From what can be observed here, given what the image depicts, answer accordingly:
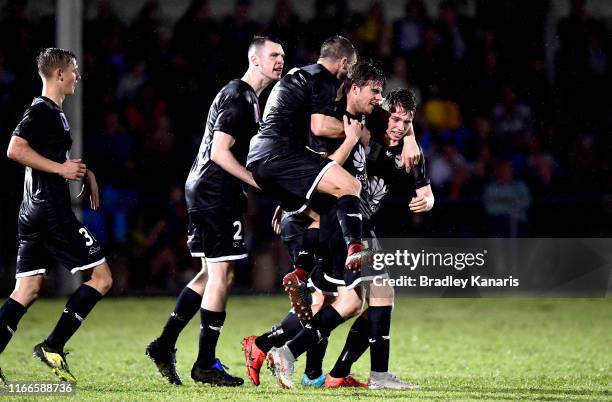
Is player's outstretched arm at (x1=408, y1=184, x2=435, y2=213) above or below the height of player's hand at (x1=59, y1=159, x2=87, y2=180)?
below

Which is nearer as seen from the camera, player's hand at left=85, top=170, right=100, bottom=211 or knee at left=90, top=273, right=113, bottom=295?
knee at left=90, top=273, right=113, bottom=295

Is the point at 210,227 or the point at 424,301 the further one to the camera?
the point at 424,301

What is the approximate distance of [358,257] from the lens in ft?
21.7

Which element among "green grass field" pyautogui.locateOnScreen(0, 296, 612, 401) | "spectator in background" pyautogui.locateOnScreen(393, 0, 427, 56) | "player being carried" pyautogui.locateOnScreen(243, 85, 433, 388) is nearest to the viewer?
"green grass field" pyautogui.locateOnScreen(0, 296, 612, 401)

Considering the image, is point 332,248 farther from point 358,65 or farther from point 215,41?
point 215,41

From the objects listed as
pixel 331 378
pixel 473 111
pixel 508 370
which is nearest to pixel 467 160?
pixel 473 111

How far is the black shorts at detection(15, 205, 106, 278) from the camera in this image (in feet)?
23.9

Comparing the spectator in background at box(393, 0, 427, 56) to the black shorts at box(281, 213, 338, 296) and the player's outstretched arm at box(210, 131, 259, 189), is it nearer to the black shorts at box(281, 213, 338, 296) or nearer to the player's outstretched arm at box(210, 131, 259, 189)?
the black shorts at box(281, 213, 338, 296)

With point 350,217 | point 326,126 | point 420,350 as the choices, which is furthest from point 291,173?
point 420,350

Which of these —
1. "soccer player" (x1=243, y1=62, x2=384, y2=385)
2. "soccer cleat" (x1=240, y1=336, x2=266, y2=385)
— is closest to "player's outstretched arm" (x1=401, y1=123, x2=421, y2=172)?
"soccer player" (x1=243, y1=62, x2=384, y2=385)

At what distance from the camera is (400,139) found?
757 cm

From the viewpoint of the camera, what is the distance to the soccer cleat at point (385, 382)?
7.14 m

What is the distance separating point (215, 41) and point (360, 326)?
9306mm

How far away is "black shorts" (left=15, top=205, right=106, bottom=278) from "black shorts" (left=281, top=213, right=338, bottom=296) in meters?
1.22
